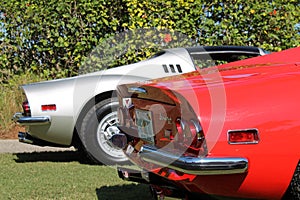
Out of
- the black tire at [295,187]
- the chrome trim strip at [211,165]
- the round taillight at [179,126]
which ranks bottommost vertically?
the black tire at [295,187]

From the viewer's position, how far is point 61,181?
5668 millimetres

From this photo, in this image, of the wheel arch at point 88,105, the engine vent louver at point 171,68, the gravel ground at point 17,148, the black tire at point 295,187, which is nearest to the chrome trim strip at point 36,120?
the wheel arch at point 88,105

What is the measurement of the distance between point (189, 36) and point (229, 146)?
270 inches

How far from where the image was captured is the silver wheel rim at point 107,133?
6.45m

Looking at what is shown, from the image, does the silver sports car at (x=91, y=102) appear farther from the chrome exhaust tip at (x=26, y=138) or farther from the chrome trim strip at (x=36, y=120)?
the chrome exhaust tip at (x=26, y=138)

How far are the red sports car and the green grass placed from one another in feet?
5.39

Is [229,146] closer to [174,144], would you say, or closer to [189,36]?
[174,144]

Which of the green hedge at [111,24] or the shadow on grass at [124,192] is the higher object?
the green hedge at [111,24]

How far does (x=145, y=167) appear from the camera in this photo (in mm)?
3721

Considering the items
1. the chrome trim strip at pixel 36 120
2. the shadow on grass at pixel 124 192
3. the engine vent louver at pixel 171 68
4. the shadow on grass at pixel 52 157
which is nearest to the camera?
the shadow on grass at pixel 124 192

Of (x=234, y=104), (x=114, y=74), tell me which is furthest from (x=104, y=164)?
(x=234, y=104)

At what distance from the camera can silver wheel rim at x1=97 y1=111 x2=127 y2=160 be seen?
645 centimetres

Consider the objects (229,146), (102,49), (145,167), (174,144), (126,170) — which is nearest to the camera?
(229,146)

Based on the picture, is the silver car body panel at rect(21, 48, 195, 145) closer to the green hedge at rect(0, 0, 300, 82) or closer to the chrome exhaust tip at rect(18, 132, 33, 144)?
the chrome exhaust tip at rect(18, 132, 33, 144)
